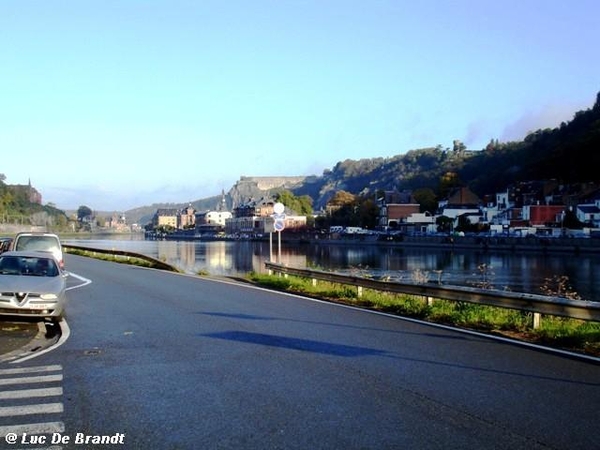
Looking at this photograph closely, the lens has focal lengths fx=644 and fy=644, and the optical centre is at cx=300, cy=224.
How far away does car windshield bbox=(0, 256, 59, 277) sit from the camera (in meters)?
14.0

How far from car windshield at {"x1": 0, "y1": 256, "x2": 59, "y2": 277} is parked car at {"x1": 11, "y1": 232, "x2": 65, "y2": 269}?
764 centimetres

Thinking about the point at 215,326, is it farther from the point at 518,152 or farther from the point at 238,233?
the point at 238,233

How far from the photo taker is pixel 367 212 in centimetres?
15612

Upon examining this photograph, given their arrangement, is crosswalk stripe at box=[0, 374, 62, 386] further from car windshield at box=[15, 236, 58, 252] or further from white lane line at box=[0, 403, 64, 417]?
car windshield at box=[15, 236, 58, 252]

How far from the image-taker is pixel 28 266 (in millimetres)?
14273

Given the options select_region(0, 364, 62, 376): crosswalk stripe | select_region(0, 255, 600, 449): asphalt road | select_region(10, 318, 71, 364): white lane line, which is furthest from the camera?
select_region(10, 318, 71, 364): white lane line

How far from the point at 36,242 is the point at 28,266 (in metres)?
8.74

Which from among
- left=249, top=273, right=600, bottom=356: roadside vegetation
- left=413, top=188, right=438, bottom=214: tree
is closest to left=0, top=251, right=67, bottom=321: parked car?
left=249, top=273, right=600, bottom=356: roadside vegetation

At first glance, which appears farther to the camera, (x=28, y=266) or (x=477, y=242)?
(x=477, y=242)

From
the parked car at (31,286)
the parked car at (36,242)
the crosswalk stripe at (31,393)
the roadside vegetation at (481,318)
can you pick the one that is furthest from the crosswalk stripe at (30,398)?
the parked car at (36,242)

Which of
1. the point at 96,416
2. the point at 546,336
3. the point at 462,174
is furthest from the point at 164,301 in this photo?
the point at 462,174

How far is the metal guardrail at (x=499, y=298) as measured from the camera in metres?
11.5

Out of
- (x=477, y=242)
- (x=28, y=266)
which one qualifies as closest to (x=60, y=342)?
(x=28, y=266)

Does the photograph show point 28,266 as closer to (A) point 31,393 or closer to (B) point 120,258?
(A) point 31,393
